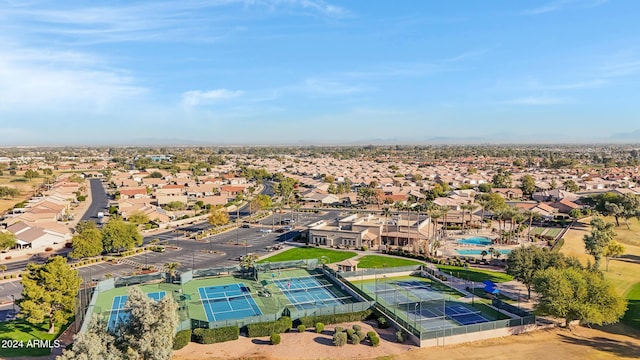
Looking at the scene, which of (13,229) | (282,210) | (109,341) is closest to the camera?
(109,341)

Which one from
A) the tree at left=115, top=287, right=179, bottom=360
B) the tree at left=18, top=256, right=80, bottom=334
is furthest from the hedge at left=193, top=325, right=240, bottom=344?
the tree at left=18, top=256, right=80, bottom=334

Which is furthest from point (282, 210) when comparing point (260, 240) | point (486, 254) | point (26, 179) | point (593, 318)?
point (26, 179)

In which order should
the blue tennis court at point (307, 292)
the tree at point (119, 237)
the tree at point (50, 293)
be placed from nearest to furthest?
the tree at point (50, 293), the blue tennis court at point (307, 292), the tree at point (119, 237)

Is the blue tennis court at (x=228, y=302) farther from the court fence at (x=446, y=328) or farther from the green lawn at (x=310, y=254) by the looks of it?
the green lawn at (x=310, y=254)

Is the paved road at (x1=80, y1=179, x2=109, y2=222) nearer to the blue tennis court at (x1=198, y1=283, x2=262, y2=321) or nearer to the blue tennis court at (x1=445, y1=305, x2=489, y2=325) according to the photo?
the blue tennis court at (x1=198, y1=283, x2=262, y2=321)

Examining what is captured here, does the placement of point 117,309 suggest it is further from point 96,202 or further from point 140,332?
point 96,202

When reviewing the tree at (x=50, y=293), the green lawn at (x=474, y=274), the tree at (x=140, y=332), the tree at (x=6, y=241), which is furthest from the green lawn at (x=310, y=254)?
the tree at (x=6, y=241)

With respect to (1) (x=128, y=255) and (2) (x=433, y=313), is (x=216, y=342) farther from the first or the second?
(1) (x=128, y=255)
